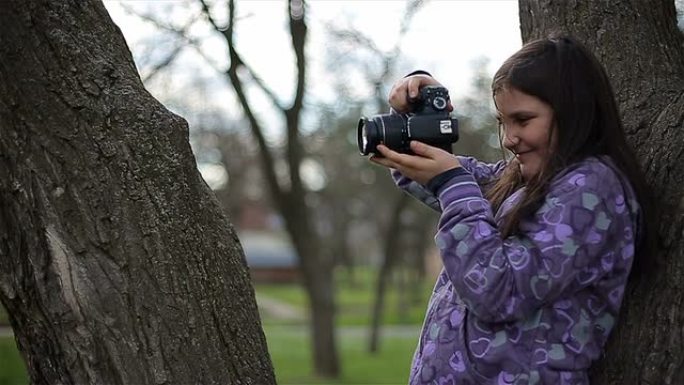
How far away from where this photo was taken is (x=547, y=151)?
210 centimetres

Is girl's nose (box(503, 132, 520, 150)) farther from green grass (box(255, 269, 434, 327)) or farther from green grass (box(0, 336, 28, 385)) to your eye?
green grass (box(255, 269, 434, 327))

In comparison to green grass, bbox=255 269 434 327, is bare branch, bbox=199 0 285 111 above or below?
above

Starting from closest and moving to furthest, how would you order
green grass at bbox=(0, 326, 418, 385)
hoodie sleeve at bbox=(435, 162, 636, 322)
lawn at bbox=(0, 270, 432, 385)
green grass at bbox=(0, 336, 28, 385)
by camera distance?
hoodie sleeve at bbox=(435, 162, 636, 322), green grass at bbox=(0, 336, 28, 385), lawn at bbox=(0, 270, 432, 385), green grass at bbox=(0, 326, 418, 385)

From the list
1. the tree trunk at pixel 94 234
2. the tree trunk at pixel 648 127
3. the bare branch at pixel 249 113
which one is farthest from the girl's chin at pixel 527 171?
the bare branch at pixel 249 113

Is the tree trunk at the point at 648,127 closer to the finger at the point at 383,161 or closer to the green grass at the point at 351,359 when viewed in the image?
the finger at the point at 383,161

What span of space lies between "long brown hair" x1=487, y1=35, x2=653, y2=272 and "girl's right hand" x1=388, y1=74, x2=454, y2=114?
0.72 ft

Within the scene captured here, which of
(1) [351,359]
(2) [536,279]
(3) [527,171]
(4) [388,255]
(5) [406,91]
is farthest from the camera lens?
(1) [351,359]

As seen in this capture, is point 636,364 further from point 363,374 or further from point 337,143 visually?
point 337,143

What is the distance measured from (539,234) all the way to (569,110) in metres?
0.30

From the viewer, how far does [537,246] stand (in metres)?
1.95

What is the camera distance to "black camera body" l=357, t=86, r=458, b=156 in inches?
84.9

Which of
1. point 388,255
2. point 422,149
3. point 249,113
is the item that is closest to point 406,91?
point 422,149

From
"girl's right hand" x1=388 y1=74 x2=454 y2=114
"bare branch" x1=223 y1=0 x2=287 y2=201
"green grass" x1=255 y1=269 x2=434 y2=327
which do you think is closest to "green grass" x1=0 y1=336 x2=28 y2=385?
"girl's right hand" x1=388 y1=74 x2=454 y2=114

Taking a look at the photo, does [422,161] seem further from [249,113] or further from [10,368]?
[249,113]
